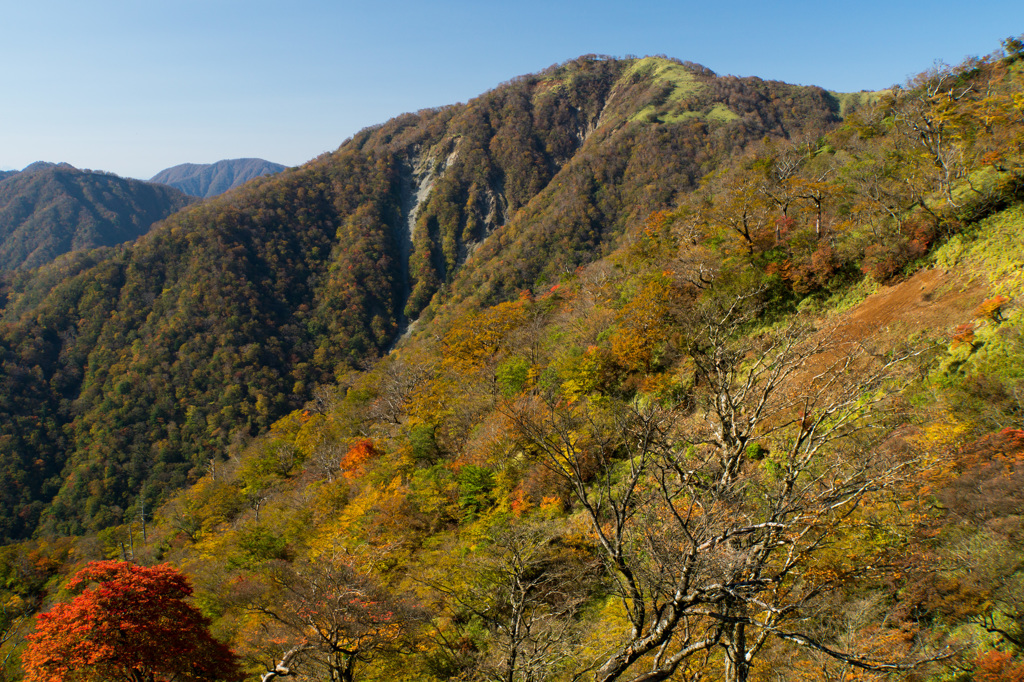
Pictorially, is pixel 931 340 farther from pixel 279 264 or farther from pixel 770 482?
pixel 279 264

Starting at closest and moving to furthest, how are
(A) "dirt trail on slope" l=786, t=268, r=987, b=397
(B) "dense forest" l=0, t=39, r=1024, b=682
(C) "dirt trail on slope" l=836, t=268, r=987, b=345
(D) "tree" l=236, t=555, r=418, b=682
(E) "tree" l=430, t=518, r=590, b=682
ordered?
(B) "dense forest" l=0, t=39, r=1024, b=682 < (D) "tree" l=236, t=555, r=418, b=682 < (E) "tree" l=430, t=518, r=590, b=682 < (A) "dirt trail on slope" l=786, t=268, r=987, b=397 < (C) "dirt trail on slope" l=836, t=268, r=987, b=345

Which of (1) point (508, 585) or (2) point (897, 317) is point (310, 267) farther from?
(2) point (897, 317)

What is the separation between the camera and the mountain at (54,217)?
6225 inches

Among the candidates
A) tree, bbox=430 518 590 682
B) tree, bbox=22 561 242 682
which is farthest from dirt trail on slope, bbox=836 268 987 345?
tree, bbox=22 561 242 682

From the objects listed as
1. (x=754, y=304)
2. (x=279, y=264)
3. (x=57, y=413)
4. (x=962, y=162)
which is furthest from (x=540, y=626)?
(x=279, y=264)

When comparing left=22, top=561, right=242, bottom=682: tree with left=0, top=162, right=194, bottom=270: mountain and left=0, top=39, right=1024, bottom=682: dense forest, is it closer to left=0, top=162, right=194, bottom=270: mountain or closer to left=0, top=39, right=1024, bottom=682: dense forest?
left=0, top=39, right=1024, bottom=682: dense forest

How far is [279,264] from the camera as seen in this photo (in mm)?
99562

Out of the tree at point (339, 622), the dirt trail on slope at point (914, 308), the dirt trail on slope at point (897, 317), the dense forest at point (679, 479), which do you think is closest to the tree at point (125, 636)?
the dense forest at point (679, 479)

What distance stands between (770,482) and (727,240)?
54.6 ft

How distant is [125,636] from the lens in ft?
35.1

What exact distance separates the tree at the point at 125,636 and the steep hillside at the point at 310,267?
66.7 metres

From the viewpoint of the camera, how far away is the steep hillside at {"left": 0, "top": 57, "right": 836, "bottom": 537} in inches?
2771

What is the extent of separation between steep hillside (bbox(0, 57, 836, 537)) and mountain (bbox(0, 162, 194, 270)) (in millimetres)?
90386

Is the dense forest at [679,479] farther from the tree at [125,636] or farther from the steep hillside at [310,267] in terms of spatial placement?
the steep hillside at [310,267]
